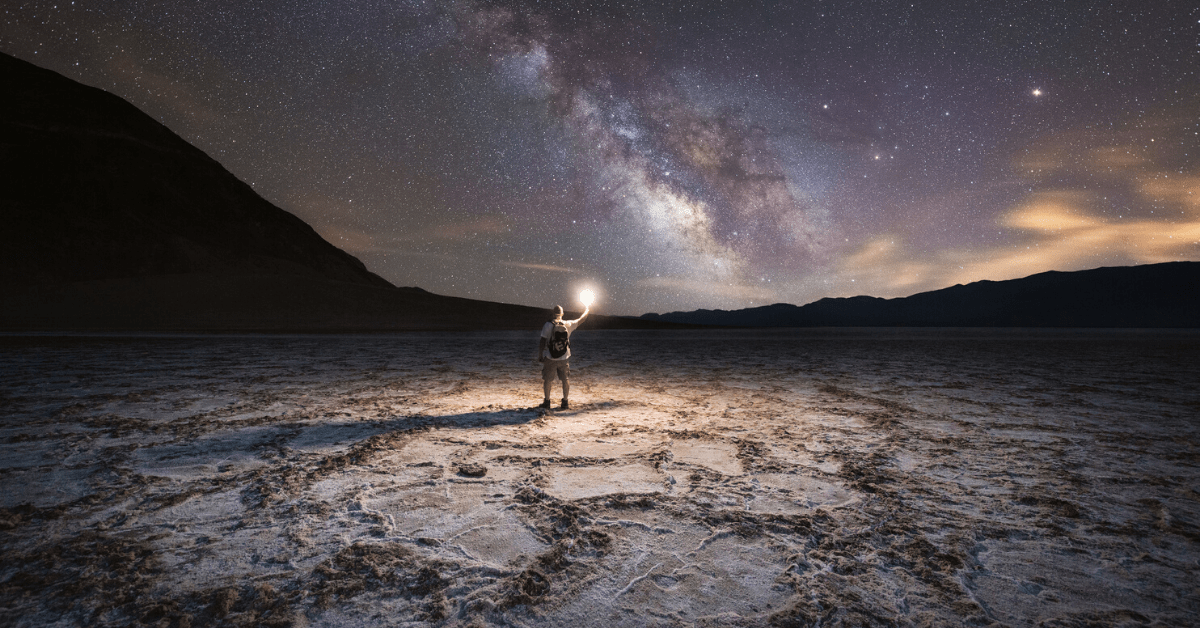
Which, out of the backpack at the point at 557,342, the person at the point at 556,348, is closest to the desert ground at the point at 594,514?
the person at the point at 556,348

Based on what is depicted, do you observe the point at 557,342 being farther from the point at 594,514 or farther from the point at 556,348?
the point at 594,514

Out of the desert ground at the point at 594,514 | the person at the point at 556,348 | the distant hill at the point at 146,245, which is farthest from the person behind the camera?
the distant hill at the point at 146,245

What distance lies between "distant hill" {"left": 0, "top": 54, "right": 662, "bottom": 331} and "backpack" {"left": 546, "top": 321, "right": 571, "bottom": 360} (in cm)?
3445

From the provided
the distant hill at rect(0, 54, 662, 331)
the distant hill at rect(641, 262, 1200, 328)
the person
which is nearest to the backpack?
the person

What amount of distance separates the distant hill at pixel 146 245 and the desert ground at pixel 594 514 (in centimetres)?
3433

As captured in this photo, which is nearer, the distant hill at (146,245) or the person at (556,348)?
the person at (556,348)

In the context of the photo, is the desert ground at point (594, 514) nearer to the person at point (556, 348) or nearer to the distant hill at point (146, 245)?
the person at point (556, 348)

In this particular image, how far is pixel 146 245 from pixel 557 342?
96269mm

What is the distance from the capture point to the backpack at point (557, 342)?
254 inches

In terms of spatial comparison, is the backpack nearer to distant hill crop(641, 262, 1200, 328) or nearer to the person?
the person

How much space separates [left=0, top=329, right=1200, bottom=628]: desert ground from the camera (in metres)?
2.26

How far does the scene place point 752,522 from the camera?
3127mm

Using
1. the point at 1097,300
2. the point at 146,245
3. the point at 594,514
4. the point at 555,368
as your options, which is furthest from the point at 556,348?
the point at 1097,300

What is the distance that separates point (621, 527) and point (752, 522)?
0.84 m
